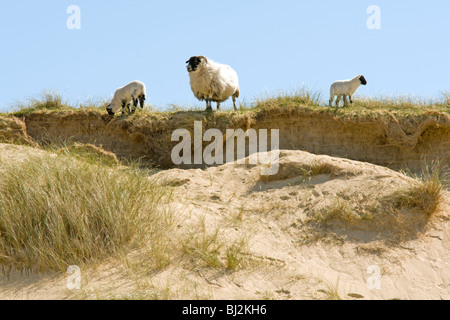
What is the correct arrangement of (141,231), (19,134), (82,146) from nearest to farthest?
(141,231), (82,146), (19,134)

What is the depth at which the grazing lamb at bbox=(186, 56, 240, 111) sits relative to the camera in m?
11.3

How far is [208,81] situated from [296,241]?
585cm

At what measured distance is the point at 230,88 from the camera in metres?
11.8

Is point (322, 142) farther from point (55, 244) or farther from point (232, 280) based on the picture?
point (55, 244)

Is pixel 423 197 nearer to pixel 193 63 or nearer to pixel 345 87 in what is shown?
pixel 345 87

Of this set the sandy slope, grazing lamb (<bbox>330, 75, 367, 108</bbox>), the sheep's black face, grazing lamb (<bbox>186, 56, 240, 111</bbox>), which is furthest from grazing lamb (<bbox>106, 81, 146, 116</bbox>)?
grazing lamb (<bbox>330, 75, 367, 108</bbox>)

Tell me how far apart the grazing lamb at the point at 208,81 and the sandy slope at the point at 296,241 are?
11.1 feet

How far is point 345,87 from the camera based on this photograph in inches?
453

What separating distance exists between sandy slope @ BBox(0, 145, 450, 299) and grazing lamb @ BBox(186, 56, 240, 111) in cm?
339

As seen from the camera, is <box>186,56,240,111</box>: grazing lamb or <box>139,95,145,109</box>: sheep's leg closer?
<box>186,56,240,111</box>: grazing lamb

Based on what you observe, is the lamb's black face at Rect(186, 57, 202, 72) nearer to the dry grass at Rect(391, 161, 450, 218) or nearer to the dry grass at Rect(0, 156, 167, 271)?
the dry grass at Rect(0, 156, 167, 271)

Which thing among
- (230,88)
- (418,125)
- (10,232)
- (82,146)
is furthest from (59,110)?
(418,125)

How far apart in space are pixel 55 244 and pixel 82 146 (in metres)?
3.71

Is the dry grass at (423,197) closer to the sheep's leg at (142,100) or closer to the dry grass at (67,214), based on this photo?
the dry grass at (67,214)
